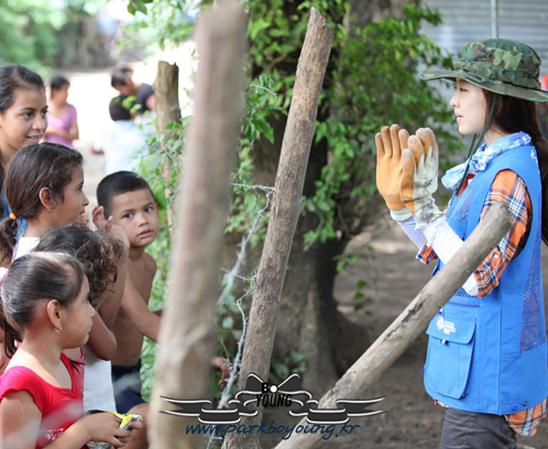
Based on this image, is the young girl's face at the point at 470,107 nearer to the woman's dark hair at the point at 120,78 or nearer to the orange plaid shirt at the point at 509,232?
the orange plaid shirt at the point at 509,232

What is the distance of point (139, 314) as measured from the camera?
2994 millimetres

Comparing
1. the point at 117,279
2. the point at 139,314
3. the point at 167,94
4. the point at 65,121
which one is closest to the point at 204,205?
the point at 117,279

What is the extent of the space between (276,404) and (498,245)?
827 millimetres

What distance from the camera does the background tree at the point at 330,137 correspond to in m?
4.52

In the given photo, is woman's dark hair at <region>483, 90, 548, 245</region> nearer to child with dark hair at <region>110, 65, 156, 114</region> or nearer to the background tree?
the background tree

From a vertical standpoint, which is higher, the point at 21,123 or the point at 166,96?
the point at 166,96

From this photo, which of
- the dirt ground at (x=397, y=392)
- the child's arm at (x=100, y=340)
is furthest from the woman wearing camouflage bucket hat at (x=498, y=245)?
the child's arm at (x=100, y=340)

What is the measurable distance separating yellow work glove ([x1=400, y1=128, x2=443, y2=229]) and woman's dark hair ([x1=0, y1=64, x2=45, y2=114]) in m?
1.66

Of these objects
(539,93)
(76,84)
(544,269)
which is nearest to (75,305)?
(539,93)

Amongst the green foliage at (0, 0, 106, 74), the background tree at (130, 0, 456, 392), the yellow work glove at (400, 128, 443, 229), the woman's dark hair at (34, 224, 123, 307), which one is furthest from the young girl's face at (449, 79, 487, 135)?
the green foliage at (0, 0, 106, 74)

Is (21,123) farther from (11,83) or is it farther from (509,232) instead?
(509,232)

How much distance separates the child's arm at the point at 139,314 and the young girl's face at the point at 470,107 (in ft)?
4.23

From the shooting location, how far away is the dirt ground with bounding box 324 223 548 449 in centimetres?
430

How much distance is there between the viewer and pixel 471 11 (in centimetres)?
1160
